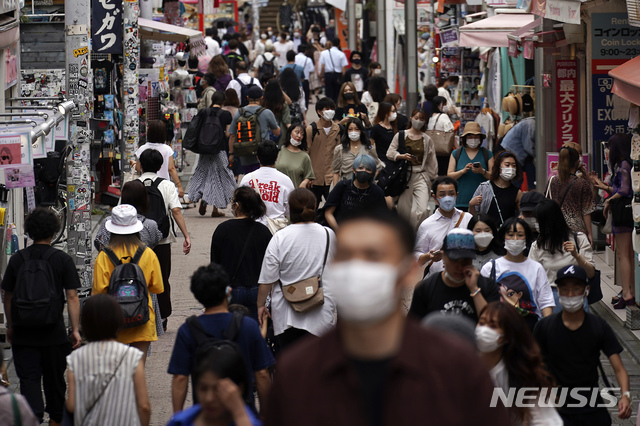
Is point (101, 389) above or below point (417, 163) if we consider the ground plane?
below

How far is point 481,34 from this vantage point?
688 inches

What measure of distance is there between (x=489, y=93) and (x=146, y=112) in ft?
23.3

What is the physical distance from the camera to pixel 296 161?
11711mm

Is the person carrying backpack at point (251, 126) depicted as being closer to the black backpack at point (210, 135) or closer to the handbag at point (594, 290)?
the black backpack at point (210, 135)

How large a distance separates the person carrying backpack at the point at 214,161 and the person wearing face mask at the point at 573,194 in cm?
643

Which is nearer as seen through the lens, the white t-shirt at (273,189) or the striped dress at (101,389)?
the striped dress at (101,389)

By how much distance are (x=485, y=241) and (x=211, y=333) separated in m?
2.63

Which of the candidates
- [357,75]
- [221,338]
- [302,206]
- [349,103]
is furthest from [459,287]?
[357,75]

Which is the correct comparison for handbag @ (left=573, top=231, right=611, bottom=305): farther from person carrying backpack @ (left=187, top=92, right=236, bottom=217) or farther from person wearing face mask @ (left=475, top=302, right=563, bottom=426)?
person carrying backpack @ (left=187, top=92, right=236, bottom=217)

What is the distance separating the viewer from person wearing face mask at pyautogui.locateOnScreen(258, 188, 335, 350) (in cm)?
716

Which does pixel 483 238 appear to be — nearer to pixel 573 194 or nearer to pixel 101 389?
pixel 573 194

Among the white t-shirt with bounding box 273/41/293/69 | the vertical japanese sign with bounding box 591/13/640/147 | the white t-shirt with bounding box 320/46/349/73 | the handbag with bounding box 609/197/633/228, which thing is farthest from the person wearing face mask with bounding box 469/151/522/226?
the white t-shirt with bounding box 273/41/293/69

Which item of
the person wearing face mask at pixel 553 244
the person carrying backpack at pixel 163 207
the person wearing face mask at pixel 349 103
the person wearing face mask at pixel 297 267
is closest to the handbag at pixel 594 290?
the person wearing face mask at pixel 553 244

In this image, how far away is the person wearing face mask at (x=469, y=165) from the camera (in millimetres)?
10969
